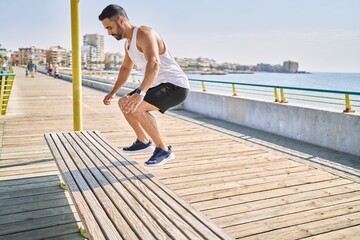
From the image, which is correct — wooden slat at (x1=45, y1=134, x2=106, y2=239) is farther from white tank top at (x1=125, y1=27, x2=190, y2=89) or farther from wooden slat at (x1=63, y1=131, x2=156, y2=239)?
white tank top at (x1=125, y1=27, x2=190, y2=89)

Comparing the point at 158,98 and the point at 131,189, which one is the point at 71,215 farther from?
the point at 158,98

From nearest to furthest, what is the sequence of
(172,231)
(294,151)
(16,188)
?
(172,231), (16,188), (294,151)

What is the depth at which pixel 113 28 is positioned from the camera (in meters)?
3.17

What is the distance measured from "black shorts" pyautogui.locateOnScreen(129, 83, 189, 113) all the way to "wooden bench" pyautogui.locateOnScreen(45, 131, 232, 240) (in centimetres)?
66

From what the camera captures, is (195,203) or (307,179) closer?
(195,203)

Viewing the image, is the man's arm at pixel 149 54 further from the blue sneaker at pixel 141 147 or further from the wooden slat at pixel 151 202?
the blue sneaker at pixel 141 147

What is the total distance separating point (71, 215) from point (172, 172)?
5.36 feet

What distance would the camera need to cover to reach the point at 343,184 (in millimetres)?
4109

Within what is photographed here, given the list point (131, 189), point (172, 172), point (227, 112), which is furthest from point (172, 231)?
point (227, 112)

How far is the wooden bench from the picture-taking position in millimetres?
1674

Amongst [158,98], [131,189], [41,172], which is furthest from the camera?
[41,172]

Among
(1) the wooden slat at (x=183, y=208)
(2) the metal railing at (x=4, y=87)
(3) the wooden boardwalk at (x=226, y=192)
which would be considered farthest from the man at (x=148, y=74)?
(2) the metal railing at (x=4, y=87)

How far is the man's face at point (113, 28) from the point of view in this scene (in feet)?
10.3

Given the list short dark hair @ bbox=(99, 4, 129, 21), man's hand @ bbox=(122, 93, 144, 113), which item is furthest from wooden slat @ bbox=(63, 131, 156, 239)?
short dark hair @ bbox=(99, 4, 129, 21)
